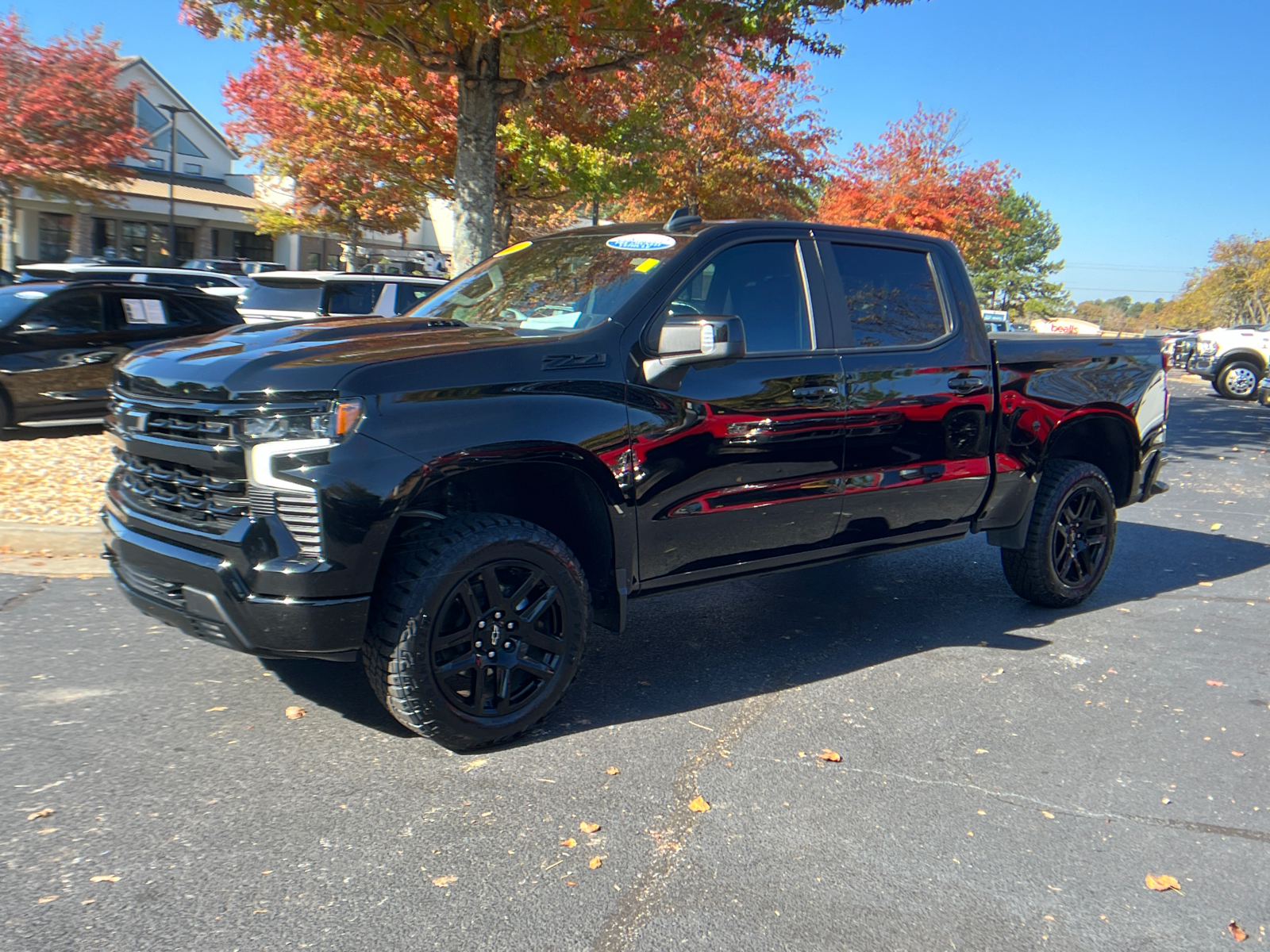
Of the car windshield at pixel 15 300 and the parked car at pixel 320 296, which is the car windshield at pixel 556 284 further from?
the parked car at pixel 320 296

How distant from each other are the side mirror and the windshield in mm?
9887

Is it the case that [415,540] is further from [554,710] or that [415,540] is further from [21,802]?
[21,802]

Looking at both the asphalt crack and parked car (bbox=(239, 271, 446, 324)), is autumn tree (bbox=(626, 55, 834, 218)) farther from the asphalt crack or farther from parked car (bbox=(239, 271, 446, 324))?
→ the asphalt crack

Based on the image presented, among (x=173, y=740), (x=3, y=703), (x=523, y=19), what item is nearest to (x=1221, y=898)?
(x=173, y=740)

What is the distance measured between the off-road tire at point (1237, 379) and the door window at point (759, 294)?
2349 centimetres

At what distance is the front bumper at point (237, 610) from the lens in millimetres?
3275

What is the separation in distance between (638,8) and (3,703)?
6.96 metres

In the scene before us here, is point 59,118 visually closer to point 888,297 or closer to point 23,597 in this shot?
point 23,597

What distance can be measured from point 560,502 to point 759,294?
1.34 m

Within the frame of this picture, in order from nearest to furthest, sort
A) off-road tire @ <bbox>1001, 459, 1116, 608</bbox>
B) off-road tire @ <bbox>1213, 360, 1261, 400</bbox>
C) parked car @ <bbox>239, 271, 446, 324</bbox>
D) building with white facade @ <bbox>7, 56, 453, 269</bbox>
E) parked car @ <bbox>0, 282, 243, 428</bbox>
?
off-road tire @ <bbox>1001, 459, 1116, 608</bbox> < parked car @ <bbox>0, 282, 243, 428</bbox> < parked car @ <bbox>239, 271, 446, 324</bbox> < off-road tire @ <bbox>1213, 360, 1261, 400</bbox> < building with white facade @ <bbox>7, 56, 453, 269</bbox>

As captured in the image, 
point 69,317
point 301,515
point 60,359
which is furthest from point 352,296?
point 301,515

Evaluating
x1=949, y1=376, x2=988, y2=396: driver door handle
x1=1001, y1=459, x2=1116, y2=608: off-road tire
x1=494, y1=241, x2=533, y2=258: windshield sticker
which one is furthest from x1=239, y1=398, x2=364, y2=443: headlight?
x1=1001, y1=459, x2=1116, y2=608: off-road tire

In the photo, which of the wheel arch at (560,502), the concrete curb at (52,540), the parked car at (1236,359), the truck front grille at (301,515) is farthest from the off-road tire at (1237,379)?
the truck front grille at (301,515)

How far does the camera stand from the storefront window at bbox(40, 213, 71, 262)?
1505 inches
